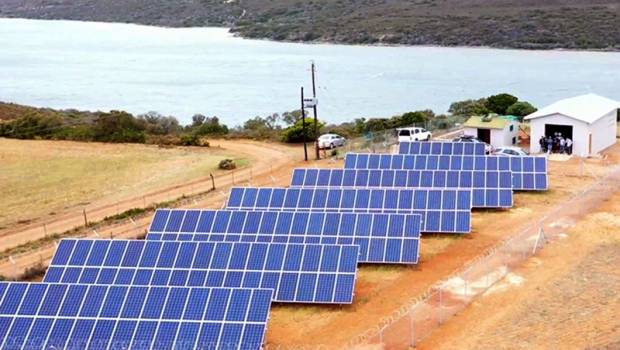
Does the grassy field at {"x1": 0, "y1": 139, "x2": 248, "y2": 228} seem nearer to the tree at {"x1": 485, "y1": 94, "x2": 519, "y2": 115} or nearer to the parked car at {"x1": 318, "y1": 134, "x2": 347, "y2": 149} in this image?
the parked car at {"x1": 318, "y1": 134, "x2": 347, "y2": 149}

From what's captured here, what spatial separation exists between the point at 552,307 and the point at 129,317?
9870 mm

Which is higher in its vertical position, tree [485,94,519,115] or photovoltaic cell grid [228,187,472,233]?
photovoltaic cell grid [228,187,472,233]

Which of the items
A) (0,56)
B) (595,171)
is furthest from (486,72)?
(0,56)

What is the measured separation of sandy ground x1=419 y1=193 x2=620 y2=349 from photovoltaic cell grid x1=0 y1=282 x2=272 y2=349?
4.08 m

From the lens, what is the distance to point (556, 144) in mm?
40844

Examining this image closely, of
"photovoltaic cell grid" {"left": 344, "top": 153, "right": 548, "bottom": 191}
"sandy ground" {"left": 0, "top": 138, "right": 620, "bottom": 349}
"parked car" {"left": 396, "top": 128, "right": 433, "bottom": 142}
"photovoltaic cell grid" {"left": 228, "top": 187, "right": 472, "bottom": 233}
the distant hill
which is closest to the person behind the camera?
"sandy ground" {"left": 0, "top": 138, "right": 620, "bottom": 349}

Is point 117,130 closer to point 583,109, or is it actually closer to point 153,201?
point 153,201

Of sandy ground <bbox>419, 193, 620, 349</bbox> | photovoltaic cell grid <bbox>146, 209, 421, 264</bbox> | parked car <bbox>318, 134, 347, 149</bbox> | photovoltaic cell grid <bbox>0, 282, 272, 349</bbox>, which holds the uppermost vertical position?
photovoltaic cell grid <bbox>0, 282, 272, 349</bbox>

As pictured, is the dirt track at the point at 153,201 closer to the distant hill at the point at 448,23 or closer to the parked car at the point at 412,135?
the parked car at the point at 412,135

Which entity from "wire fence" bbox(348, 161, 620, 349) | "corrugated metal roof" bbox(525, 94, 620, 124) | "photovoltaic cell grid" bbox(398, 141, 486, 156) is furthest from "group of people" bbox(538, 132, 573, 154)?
"wire fence" bbox(348, 161, 620, 349)

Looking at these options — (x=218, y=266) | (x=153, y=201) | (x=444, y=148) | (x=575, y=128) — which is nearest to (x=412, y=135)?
(x=444, y=148)

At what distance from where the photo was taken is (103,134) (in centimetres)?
5534

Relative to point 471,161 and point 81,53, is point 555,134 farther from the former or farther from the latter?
point 81,53

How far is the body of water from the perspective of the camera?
87188mm
